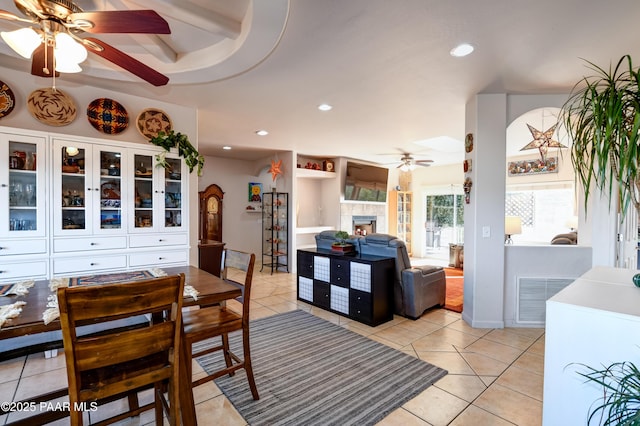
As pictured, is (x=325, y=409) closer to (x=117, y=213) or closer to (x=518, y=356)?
(x=518, y=356)

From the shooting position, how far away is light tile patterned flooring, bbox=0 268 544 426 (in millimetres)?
1988

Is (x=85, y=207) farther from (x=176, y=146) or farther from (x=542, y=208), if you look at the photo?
(x=542, y=208)

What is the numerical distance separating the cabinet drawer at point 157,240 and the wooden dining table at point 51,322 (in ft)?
3.67

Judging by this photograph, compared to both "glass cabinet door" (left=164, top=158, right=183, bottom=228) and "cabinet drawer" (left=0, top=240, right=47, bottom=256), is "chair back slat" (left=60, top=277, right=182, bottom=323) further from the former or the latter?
"glass cabinet door" (left=164, top=158, right=183, bottom=228)

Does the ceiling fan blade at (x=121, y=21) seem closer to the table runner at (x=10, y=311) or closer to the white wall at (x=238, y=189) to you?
the table runner at (x=10, y=311)

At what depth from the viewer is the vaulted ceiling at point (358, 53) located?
6.41 ft

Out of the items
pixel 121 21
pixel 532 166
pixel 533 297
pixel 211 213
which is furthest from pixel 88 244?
pixel 532 166

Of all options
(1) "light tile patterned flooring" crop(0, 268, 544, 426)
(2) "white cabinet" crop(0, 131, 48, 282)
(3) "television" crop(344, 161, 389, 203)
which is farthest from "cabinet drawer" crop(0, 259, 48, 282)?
(3) "television" crop(344, 161, 389, 203)

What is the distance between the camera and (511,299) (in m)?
3.50

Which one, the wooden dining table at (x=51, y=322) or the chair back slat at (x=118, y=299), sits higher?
the chair back slat at (x=118, y=299)

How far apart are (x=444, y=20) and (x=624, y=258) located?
10.9 feet

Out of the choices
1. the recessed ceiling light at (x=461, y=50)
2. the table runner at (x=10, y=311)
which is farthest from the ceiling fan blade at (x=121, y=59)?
the recessed ceiling light at (x=461, y=50)

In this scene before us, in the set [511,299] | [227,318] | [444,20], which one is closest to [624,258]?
[511,299]

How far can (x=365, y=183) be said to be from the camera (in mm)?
7746
